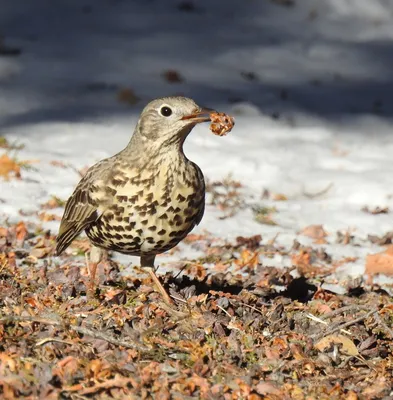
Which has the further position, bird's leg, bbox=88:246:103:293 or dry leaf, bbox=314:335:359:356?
bird's leg, bbox=88:246:103:293

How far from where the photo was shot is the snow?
9.33 m

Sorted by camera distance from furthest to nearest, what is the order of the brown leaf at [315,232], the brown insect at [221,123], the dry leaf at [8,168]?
the dry leaf at [8,168] → the brown leaf at [315,232] → the brown insect at [221,123]

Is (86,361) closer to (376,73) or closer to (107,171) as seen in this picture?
(107,171)

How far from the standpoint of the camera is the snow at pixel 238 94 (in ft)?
30.6

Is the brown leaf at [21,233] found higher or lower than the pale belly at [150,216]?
lower

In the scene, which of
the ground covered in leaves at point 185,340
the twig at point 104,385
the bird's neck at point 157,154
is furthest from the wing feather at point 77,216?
the twig at point 104,385

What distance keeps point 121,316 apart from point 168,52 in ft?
27.3

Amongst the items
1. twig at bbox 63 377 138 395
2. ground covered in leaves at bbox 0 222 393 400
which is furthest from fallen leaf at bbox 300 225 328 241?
twig at bbox 63 377 138 395

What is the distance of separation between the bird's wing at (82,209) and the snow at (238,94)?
1.54m

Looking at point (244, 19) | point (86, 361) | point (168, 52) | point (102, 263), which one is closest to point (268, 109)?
point (168, 52)

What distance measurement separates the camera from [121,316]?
5.48 metres

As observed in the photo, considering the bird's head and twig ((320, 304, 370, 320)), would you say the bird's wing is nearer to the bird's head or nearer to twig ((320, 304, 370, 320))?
the bird's head

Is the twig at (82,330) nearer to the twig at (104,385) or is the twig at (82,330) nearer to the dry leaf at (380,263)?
the twig at (104,385)

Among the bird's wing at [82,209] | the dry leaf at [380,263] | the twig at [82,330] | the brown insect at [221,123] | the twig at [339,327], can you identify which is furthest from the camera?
the dry leaf at [380,263]
